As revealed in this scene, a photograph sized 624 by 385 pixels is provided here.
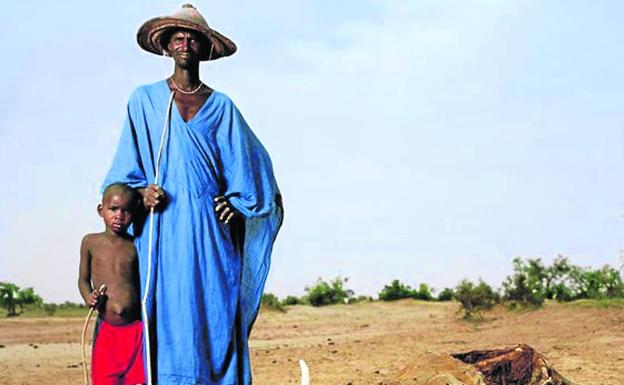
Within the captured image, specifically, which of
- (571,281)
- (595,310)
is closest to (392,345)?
(595,310)

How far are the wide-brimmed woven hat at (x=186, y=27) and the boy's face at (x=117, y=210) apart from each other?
3.32ft

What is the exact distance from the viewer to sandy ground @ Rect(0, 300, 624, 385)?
12.0 metres

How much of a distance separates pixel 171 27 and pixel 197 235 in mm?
1239

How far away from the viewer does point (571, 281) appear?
18547mm

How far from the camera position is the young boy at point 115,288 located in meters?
5.66

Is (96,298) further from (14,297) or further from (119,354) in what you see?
(14,297)

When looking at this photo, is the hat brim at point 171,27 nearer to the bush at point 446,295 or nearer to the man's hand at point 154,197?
the man's hand at point 154,197

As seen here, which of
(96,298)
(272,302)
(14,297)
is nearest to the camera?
(96,298)

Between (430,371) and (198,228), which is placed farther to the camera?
(430,371)

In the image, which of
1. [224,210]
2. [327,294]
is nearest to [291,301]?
[327,294]

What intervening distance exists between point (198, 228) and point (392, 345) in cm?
950

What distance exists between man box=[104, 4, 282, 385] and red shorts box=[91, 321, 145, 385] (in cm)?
9

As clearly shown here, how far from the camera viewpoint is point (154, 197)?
5.70m

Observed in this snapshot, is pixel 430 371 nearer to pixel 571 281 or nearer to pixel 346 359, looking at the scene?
pixel 346 359
